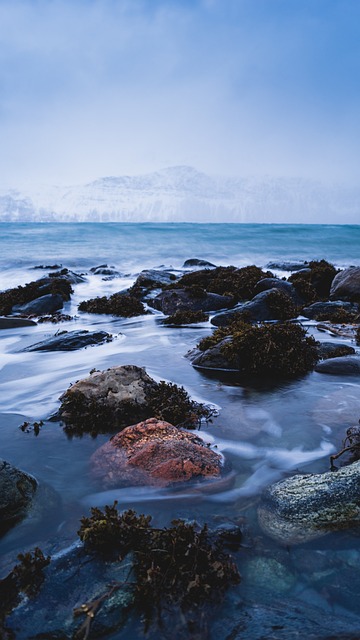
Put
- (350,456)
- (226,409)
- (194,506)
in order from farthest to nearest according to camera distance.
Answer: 1. (226,409)
2. (350,456)
3. (194,506)

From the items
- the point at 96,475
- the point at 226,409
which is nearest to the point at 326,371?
the point at 226,409

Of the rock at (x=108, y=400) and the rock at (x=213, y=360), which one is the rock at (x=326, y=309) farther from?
the rock at (x=108, y=400)

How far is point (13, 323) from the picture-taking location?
39.2ft

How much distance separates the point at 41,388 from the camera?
7.18 metres

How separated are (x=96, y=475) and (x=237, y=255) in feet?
108

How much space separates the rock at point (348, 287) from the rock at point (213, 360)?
7027 millimetres

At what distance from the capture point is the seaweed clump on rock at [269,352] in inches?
295

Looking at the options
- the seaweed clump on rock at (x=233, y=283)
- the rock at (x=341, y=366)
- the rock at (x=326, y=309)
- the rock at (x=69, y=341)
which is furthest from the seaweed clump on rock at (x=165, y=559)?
the seaweed clump on rock at (x=233, y=283)

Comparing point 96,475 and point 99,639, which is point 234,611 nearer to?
point 99,639

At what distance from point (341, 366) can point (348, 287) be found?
7.00 m

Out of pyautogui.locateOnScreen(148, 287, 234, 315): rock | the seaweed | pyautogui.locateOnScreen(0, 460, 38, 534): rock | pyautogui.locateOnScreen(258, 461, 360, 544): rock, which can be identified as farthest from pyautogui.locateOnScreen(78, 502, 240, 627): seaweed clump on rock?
pyautogui.locateOnScreen(148, 287, 234, 315): rock

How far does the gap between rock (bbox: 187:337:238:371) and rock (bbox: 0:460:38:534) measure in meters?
4.31

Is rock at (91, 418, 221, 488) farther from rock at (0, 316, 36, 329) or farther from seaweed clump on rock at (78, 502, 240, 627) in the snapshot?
rock at (0, 316, 36, 329)

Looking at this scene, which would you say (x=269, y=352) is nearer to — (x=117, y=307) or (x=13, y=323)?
(x=117, y=307)
